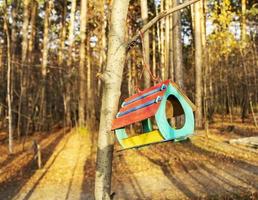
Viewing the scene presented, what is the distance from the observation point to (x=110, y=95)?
3.44 meters

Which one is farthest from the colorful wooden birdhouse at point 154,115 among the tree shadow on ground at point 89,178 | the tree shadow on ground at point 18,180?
the tree shadow on ground at point 18,180

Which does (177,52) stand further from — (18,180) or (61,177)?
(18,180)

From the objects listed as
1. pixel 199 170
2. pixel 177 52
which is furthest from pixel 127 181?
pixel 177 52

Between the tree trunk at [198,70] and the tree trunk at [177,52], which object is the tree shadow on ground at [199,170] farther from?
the tree trunk at [198,70]

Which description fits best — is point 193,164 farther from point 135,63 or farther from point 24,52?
point 24,52

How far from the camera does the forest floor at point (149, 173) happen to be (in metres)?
8.52

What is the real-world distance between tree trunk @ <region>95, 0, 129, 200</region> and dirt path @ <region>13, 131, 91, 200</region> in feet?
18.0

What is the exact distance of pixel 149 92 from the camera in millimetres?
3441

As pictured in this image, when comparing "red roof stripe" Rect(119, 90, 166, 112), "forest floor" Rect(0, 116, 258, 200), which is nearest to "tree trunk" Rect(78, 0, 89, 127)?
"forest floor" Rect(0, 116, 258, 200)

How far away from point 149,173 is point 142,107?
731 centimetres

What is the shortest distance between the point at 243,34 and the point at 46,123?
45.4 ft

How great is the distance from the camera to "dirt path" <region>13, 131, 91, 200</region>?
8992 millimetres

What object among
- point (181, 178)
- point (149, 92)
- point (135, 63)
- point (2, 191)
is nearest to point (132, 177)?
point (181, 178)

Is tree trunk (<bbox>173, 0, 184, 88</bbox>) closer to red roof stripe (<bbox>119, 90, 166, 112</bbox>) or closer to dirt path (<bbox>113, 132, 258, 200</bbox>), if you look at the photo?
dirt path (<bbox>113, 132, 258, 200</bbox>)
